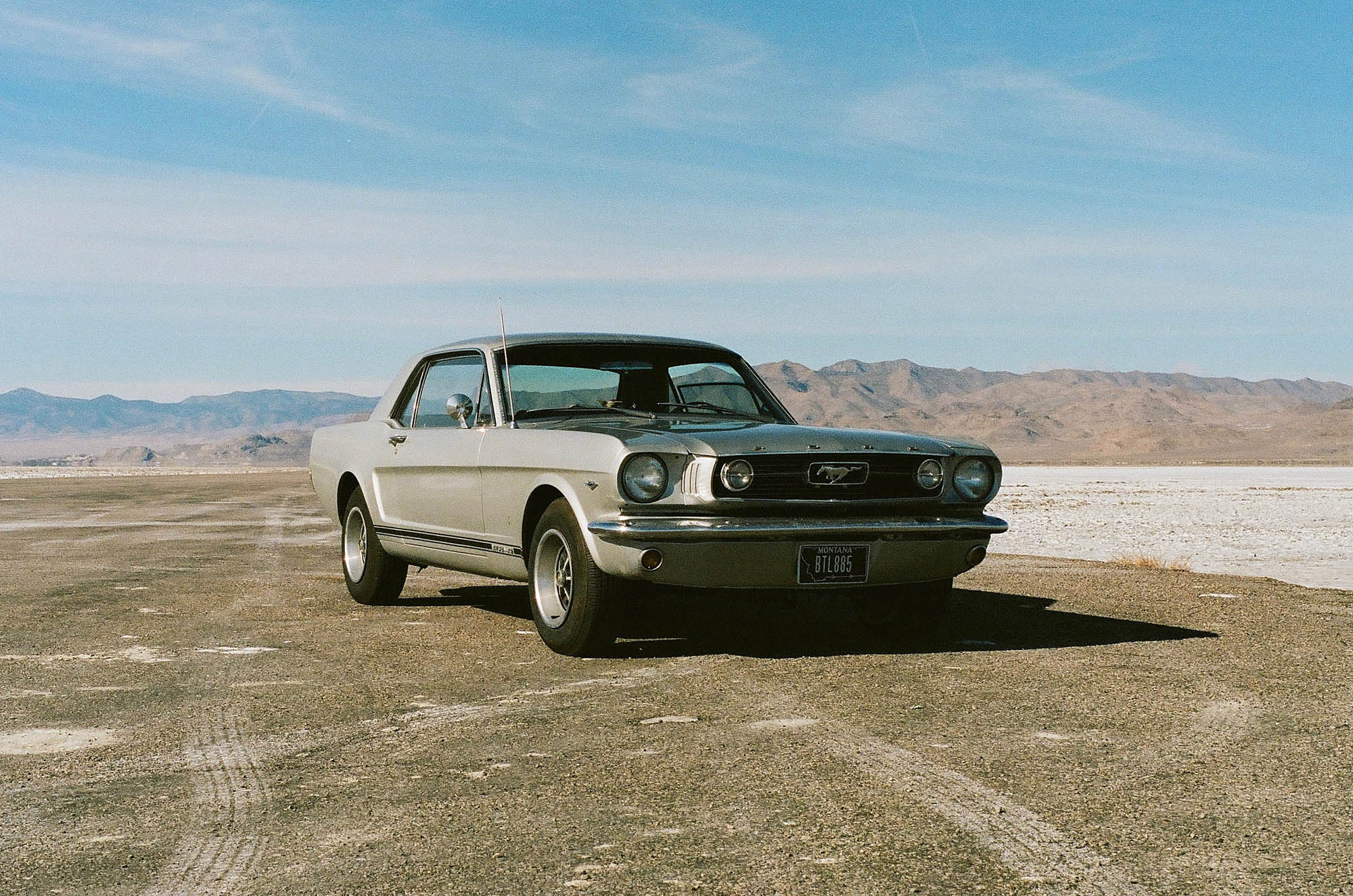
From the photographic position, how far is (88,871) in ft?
11.0

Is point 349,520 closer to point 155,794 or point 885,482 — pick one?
point 885,482

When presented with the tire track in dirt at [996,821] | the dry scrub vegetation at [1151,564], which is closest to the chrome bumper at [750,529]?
the tire track in dirt at [996,821]

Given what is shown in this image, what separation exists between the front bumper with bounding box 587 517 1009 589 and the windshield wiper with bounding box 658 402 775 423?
5.11ft

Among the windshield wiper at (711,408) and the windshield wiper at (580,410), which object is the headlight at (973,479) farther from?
the windshield wiper at (580,410)

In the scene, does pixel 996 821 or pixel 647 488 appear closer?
pixel 996 821

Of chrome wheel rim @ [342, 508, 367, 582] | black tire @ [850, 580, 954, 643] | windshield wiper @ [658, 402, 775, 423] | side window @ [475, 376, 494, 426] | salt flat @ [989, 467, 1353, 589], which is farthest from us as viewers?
salt flat @ [989, 467, 1353, 589]

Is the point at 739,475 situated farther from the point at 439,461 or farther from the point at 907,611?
the point at 439,461

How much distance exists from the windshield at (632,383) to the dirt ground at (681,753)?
1.25m

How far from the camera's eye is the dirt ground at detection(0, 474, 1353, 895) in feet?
11.0

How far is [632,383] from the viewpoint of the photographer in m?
7.91

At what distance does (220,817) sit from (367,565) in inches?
194

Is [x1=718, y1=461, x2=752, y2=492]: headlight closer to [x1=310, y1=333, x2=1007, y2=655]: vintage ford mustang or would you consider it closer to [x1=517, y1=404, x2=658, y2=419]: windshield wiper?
[x1=310, y1=333, x2=1007, y2=655]: vintage ford mustang

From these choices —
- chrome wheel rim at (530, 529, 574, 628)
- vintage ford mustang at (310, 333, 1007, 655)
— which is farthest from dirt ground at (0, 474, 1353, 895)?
vintage ford mustang at (310, 333, 1007, 655)

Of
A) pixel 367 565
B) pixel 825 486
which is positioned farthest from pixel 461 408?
pixel 825 486
